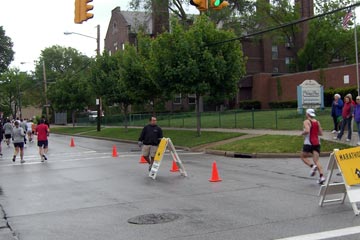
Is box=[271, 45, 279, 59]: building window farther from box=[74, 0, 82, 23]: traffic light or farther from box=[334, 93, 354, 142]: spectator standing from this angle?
box=[74, 0, 82, 23]: traffic light

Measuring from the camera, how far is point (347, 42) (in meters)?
52.3

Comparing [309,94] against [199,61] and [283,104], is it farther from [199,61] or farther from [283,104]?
[283,104]

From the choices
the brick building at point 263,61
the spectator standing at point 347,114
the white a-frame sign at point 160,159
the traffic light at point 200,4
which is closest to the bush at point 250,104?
the brick building at point 263,61

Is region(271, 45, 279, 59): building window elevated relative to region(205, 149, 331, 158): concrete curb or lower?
elevated

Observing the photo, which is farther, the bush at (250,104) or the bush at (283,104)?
the bush at (250,104)

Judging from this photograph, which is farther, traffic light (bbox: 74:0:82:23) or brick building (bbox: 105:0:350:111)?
brick building (bbox: 105:0:350:111)

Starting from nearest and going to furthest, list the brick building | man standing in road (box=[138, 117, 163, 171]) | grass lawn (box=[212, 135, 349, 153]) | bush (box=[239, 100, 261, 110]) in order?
man standing in road (box=[138, 117, 163, 171]) → grass lawn (box=[212, 135, 349, 153]) → the brick building → bush (box=[239, 100, 261, 110])

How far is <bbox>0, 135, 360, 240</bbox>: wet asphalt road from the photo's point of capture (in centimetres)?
714

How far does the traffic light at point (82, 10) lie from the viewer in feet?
47.9

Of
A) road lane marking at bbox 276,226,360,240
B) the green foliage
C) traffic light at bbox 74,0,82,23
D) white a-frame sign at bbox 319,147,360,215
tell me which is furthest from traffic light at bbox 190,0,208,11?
the green foliage

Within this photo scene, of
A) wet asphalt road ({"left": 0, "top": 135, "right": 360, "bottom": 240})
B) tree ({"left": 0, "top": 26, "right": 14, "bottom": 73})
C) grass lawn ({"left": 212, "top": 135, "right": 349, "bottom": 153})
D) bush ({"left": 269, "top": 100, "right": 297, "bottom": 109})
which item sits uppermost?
tree ({"left": 0, "top": 26, "right": 14, "bottom": 73})

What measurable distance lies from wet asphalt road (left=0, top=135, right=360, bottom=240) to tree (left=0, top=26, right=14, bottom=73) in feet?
199

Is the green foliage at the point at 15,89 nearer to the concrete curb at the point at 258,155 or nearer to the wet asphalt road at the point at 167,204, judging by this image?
the concrete curb at the point at 258,155

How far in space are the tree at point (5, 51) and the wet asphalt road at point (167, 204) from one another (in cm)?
6073
